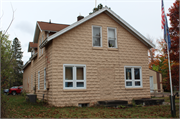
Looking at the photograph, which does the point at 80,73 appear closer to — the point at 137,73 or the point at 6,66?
the point at 137,73

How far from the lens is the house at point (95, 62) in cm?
1316

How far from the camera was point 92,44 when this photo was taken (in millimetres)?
14398

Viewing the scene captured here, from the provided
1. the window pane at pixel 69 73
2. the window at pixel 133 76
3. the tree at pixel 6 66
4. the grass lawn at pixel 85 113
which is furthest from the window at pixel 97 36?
the tree at pixel 6 66

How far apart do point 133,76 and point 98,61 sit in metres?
3.23

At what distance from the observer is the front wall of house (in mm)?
13109

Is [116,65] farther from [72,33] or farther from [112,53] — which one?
[72,33]

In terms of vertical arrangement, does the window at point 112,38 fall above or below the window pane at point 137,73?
above

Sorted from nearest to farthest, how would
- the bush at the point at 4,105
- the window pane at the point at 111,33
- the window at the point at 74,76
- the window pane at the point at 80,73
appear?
the bush at the point at 4,105, the window at the point at 74,76, the window pane at the point at 80,73, the window pane at the point at 111,33

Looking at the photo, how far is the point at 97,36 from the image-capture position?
1479 cm

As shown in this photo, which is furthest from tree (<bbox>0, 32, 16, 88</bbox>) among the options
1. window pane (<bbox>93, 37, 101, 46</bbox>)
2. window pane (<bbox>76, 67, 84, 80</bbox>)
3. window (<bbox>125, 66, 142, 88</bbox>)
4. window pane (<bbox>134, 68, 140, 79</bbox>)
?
window pane (<bbox>134, 68, 140, 79</bbox>)

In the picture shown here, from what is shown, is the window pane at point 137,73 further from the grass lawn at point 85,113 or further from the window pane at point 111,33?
the grass lawn at point 85,113

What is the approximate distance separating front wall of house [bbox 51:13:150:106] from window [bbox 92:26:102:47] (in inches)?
12.2

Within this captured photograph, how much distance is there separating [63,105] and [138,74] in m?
6.63

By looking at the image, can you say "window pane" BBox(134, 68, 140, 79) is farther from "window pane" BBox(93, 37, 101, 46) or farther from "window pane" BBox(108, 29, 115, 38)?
"window pane" BBox(93, 37, 101, 46)
